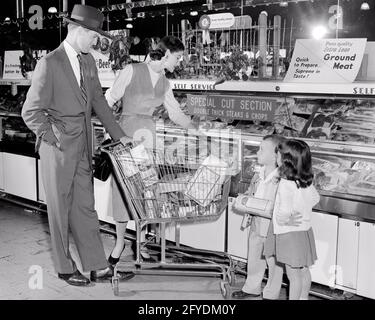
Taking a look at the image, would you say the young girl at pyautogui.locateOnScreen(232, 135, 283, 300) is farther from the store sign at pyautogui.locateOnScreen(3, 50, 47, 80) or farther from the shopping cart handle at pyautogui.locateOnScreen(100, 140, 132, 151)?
the store sign at pyautogui.locateOnScreen(3, 50, 47, 80)

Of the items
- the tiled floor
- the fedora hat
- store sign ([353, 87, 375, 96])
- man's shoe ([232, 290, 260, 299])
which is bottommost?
the tiled floor

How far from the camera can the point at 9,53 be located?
7.72 m

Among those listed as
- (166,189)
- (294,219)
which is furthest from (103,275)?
(294,219)

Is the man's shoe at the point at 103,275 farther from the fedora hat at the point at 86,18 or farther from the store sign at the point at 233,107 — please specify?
the fedora hat at the point at 86,18

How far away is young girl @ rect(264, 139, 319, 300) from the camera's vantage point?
3.60 m

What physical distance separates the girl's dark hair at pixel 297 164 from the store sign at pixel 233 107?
30.4 inches

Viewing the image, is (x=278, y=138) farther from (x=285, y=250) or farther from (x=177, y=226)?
(x=177, y=226)

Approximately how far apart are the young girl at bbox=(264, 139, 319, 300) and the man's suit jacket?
154 cm

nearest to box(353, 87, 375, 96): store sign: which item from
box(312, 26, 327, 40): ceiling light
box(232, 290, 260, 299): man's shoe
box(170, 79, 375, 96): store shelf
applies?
box(170, 79, 375, 96): store shelf

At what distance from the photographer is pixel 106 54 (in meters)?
6.20

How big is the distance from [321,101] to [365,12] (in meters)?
5.06

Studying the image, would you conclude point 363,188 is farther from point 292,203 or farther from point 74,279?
point 74,279

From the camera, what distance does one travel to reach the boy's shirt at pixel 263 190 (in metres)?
3.93
